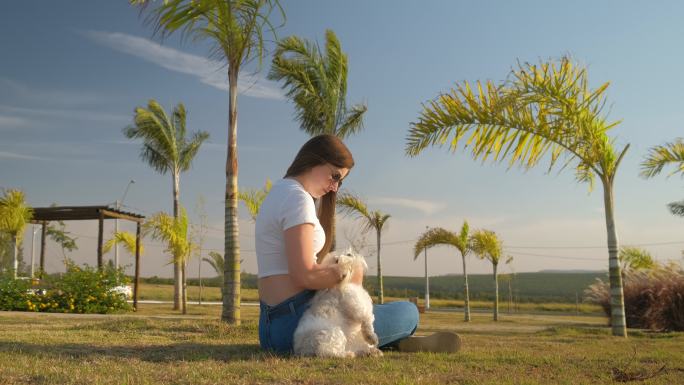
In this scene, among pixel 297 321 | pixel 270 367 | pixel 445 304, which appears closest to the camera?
pixel 270 367

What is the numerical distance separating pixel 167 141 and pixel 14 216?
6974 mm

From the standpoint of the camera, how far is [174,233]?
22297 millimetres

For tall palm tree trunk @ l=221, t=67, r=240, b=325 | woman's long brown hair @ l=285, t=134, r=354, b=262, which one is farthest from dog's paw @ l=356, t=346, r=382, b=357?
tall palm tree trunk @ l=221, t=67, r=240, b=325

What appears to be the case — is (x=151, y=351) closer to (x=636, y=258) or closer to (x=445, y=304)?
(x=636, y=258)

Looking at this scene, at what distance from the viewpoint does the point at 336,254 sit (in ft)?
13.0

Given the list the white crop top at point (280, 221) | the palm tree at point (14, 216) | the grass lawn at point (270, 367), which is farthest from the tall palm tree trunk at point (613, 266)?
the palm tree at point (14, 216)

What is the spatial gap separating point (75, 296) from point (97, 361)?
15420mm

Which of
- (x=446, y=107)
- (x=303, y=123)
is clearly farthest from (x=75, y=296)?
(x=446, y=107)

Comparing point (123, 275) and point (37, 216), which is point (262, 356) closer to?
point (123, 275)

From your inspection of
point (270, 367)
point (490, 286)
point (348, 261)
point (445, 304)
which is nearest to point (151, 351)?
point (270, 367)

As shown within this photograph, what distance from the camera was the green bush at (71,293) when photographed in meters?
17.8

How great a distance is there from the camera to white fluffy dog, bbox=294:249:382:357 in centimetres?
384

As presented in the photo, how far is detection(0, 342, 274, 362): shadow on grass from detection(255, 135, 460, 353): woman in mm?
316

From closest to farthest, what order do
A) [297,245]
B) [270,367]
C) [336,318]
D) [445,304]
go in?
[270,367] < [297,245] < [336,318] < [445,304]
